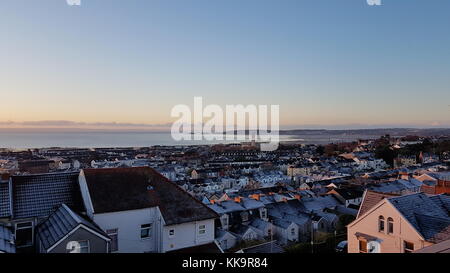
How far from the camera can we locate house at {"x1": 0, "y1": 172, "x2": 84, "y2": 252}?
7730 mm

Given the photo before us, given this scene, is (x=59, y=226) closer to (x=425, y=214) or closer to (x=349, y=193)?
(x=425, y=214)

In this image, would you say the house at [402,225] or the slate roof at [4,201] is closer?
the slate roof at [4,201]

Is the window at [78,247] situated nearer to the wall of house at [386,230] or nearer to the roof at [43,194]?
the roof at [43,194]

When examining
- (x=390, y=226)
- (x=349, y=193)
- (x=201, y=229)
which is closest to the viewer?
(x=201, y=229)

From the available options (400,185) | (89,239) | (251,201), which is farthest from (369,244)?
(400,185)

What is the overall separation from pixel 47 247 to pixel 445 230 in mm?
9621

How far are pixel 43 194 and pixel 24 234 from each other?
1067 millimetres

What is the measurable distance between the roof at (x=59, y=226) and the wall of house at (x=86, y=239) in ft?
0.34

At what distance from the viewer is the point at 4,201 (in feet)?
26.0

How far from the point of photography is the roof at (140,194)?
8392 mm

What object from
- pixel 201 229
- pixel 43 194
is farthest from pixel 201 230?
pixel 43 194

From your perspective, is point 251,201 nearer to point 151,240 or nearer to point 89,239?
point 151,240

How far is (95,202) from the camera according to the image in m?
8.17

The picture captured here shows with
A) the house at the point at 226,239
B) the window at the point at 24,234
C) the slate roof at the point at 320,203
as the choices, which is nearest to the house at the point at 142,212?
the window at the point at 24,234
